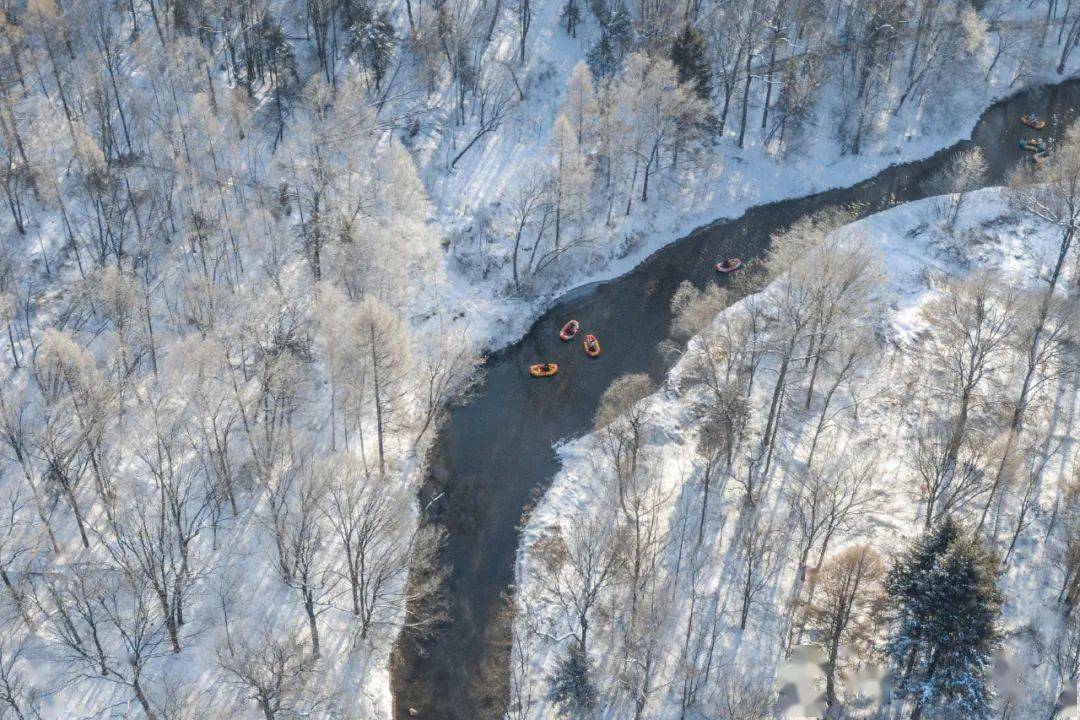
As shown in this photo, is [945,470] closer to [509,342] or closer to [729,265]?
[729,265]

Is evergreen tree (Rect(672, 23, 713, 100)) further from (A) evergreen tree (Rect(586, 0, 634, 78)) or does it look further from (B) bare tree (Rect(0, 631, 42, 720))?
(B) bare tree (Rect(0, 631, 42, 720))

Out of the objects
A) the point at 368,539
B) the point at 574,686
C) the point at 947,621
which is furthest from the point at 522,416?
the point at 947,621

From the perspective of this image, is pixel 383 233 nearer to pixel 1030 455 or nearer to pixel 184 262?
pixel 184 262

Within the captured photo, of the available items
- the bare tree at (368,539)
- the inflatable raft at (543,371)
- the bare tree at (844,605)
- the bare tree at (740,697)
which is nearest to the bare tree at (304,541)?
the bare tree at (368,539)

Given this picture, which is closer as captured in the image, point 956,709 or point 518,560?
point 956,709

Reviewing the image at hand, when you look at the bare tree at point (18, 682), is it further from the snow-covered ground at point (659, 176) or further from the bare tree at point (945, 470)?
the bare tree at point (945, 470)

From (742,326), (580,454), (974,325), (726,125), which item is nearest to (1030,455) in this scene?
(974,325)
